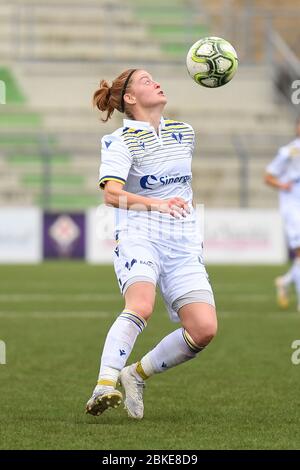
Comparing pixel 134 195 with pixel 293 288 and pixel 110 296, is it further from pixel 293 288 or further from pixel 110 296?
pixel 293 288

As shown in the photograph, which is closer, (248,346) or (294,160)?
(248,346)

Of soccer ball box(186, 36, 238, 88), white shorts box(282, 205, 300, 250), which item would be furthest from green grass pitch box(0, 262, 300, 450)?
soccer ball box(186, 36, 238, 88)

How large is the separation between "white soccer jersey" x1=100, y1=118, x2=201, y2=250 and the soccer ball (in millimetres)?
457

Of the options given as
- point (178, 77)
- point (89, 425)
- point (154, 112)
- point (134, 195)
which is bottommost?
point (89, 425)

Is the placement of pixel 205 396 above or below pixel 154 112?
below

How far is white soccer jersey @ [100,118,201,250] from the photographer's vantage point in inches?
287

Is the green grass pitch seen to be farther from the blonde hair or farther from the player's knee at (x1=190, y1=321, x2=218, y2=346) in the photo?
the blonde hair

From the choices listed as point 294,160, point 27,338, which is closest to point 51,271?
point 294,160

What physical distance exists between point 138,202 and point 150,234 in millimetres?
447

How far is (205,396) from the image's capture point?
27.3ft

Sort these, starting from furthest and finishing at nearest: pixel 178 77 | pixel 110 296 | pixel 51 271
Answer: pixel 178 77
pixel 51 271
pixel 110 296

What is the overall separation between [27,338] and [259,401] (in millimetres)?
4519

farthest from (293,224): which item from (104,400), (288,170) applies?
(104,400)

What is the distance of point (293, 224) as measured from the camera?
15.4m
